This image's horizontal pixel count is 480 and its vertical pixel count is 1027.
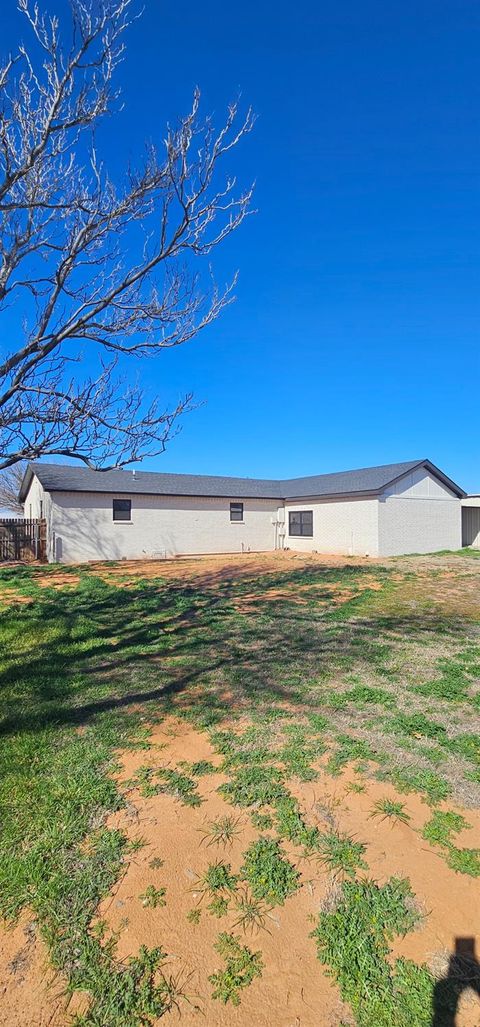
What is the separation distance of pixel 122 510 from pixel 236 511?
5.70 m

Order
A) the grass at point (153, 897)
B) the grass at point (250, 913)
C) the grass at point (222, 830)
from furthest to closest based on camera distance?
the grass at point (222, 830) → the grass at point (153, 897) → the grass at point (250, 913)

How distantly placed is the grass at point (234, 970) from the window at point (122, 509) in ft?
60.6

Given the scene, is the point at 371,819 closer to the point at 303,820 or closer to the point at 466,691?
the point at 303,820

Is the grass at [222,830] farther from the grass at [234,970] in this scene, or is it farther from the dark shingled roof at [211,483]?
the dark shingled roof at [211,483]

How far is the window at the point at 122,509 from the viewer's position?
19719mm

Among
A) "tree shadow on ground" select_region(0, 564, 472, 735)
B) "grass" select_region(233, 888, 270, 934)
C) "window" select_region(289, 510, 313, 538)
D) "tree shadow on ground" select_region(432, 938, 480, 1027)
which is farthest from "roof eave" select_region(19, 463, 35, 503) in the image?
"tree shadow on ground" select_region(432, 938, 480, 1027)

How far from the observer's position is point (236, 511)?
22984 mm

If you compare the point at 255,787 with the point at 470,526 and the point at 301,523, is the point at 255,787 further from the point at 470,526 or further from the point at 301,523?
the point at 470,526

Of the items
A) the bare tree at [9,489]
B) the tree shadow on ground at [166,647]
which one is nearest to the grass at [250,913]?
the tree shadow on ground at [166,647]

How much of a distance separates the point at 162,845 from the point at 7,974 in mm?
889

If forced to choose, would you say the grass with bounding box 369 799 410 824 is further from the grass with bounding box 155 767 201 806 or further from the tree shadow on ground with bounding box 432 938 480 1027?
the grass with bounding box 155 767 201 806

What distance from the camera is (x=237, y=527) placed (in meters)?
22.9

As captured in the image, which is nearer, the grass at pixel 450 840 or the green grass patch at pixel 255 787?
the grass at pixel 450 840

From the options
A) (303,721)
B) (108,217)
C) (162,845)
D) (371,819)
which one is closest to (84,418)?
(108,217)
